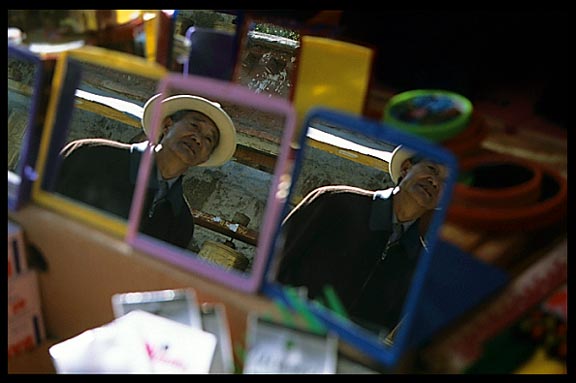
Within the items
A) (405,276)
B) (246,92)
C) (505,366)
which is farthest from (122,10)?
(505,366)

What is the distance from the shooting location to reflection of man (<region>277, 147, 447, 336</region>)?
41.6 inches

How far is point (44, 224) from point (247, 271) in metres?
0.38

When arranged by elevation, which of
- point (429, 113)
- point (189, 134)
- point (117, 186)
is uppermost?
point (429, 113)

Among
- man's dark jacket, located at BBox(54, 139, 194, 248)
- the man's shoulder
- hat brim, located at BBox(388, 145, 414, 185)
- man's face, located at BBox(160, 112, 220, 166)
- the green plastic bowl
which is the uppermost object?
the green plastic bowl

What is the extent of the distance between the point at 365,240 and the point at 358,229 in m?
0.02

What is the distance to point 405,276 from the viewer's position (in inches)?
42.1

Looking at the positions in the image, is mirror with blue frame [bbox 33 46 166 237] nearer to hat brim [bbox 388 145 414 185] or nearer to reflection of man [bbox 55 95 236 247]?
reflection of man [bbox 55 95 236 247]

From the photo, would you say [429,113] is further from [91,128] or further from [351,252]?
[91,128]

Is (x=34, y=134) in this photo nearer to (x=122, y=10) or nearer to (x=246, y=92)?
(x=122, y=10)

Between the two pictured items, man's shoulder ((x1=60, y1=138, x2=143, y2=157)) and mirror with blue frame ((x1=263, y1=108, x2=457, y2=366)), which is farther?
man's shoulder ((x1=60, y1=138, x2=143, y2=157))

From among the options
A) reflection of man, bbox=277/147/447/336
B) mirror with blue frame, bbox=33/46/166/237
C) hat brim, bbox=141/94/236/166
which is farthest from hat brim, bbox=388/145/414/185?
mirror with blue frame, bbox=33/46/166/237

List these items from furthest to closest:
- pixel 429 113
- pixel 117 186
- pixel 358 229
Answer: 1. pixel 117 186
2. pixel 358 229
3. pixel 429 113

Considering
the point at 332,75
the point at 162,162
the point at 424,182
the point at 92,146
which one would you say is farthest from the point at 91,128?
the point at 424,182

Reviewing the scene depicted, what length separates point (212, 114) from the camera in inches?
46.2
